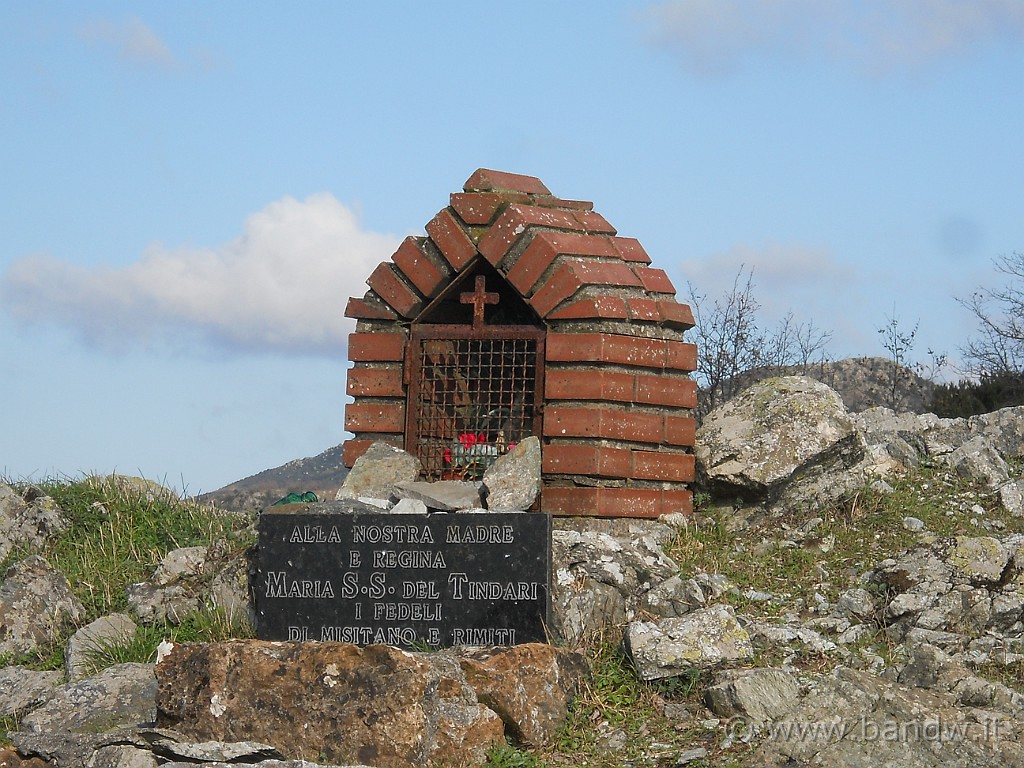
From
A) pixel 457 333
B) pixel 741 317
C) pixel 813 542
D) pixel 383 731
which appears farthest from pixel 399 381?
pixel 741 317

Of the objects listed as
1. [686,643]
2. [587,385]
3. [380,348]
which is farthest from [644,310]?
Result: [686,643]

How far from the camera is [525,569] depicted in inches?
264

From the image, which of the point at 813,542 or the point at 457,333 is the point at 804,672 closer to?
the point at 813,542

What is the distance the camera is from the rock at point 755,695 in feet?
19.0

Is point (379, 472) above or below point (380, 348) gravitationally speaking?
below

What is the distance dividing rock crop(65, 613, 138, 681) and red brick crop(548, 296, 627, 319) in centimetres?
322

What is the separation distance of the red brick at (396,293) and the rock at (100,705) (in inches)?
128

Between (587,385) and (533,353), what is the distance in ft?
1.76

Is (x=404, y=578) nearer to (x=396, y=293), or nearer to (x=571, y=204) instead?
(x=396, y=293)

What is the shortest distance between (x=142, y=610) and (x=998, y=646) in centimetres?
465

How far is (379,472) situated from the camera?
8484mm

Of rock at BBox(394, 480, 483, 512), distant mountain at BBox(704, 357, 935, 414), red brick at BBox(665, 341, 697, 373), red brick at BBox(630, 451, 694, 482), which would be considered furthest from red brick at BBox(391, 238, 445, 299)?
distant mountain at BBox(704, 357, 935, 414)

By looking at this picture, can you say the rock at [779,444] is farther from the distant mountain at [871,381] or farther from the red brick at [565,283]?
the distant mountain at [871,381]

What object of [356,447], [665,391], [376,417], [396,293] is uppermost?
[396,293]
